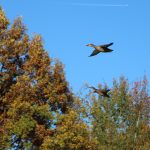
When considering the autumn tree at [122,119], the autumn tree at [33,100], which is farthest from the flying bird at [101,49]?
the autumn tree at [122,119]

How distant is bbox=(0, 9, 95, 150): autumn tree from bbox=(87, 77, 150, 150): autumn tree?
8.71 meters

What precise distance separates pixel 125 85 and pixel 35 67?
17176mm

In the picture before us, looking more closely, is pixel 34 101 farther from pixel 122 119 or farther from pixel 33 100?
pixel 122 119

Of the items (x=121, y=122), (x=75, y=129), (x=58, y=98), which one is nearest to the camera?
(x=75, y=129)

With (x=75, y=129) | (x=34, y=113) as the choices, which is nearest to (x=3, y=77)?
(x=34, y=113)

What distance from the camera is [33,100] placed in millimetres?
32406

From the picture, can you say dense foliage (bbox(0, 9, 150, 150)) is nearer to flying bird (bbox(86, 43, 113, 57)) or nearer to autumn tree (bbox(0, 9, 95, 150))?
autumn tree (bbox(0, 9, 95, 150))

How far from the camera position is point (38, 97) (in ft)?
108

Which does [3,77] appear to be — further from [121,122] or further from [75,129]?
[121,122]

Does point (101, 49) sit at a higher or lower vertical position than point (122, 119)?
lower

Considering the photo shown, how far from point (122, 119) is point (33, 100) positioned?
16987mm

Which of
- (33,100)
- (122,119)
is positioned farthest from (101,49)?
(122,119)

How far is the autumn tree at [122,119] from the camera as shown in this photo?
44.5 m

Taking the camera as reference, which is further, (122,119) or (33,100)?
(122,119)
